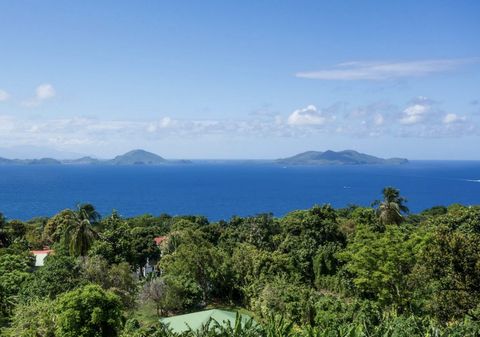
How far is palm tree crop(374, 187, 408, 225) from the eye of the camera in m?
41.5

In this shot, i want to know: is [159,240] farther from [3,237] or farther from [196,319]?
[196,319]

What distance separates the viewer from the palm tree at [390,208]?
136ft

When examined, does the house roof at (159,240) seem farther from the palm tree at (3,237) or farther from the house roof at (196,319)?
the house roof at (196,319)

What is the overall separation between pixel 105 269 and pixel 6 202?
123 meters

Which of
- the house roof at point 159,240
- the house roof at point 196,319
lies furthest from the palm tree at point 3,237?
the house roof at point 196,319

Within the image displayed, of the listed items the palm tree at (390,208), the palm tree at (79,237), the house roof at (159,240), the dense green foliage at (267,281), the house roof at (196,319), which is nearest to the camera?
the dense green foliage at (267,281)

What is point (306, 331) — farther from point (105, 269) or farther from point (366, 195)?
point (366, 195)

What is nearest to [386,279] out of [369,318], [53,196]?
[369,318]

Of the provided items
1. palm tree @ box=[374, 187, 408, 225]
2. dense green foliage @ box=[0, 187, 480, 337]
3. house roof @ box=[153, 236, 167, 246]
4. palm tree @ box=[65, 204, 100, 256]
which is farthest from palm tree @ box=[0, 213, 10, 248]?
palm tree @ box=[374, 187, 408, 225]

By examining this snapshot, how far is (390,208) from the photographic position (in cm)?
4166

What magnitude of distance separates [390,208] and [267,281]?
20.7m

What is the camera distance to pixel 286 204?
128500 mm

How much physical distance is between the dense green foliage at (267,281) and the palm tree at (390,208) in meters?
4.79

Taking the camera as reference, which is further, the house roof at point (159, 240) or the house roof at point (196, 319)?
the house roof at point (159, 240)
